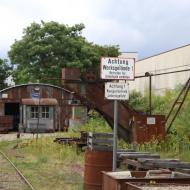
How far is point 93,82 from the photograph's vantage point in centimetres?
2002

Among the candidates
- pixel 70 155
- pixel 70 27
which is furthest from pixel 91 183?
pixel 70 27

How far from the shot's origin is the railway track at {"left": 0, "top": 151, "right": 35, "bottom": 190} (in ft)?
46.5

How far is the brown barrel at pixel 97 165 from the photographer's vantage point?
38.3 ft

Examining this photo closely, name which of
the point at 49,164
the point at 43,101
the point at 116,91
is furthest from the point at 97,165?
the point at 43,101

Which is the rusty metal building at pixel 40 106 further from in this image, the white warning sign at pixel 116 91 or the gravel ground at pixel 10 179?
the white warning sign at pixel 116 91

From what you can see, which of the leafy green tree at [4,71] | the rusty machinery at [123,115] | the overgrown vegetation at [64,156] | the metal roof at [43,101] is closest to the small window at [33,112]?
the metal roof at [43,101]

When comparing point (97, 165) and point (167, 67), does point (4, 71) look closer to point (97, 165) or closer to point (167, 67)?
point (167, 67)

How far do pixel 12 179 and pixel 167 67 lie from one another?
3718 cm

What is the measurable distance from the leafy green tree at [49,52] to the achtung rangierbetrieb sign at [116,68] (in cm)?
4622

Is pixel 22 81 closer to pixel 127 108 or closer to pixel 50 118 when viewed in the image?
pixel 50 118

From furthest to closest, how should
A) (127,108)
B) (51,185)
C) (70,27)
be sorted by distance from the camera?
(70,27) < (127,108) < (51,185)

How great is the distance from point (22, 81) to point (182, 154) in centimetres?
4282

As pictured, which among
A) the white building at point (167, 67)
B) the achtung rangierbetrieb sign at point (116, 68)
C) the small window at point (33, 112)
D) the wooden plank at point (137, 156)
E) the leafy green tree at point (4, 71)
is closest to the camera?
the achtung rangierbetrieb sign at point (116, 68)

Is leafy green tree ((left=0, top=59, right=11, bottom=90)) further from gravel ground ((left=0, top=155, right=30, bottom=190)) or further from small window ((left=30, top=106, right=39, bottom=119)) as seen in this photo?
gravel ground ((left=0, top=155, right=30, bottom=190))
